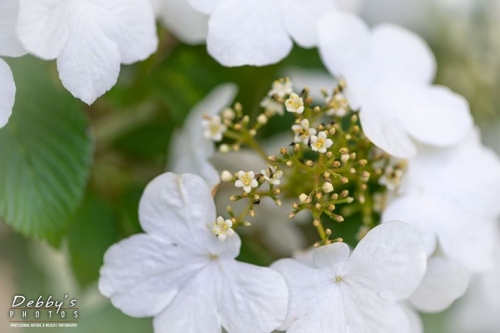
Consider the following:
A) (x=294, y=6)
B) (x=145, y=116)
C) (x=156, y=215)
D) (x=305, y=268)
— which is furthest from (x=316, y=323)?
(x=145, y=116)

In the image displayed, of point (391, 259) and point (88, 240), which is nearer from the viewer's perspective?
point (391, 259)

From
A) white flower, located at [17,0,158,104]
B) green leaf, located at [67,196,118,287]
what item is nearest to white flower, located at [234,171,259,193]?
white flower, located at [17,0,158,104]

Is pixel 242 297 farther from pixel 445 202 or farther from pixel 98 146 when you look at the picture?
pixel 98 146

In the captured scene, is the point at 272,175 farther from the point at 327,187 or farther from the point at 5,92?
the point at 5,92

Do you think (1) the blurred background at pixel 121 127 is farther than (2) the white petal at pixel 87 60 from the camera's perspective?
Yes

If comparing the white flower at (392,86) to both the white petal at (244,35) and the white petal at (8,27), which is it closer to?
the white petal at (244,35)

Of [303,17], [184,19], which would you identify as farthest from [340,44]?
[184,19]

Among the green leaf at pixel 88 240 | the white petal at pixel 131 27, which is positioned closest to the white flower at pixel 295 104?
the white petal at pixel 131 27
